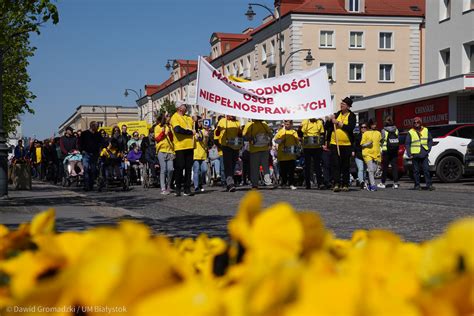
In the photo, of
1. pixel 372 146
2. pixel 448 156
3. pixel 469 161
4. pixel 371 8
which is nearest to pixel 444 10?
pixel 448 156

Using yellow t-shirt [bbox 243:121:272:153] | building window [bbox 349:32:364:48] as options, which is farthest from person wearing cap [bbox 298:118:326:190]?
building window [bbox 349:32:364:48]

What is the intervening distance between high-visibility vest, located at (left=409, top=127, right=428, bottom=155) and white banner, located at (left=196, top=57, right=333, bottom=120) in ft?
7.56

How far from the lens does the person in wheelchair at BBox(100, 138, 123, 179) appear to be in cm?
1802

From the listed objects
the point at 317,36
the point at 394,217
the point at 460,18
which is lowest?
the point at 394,217

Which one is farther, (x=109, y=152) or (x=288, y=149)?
(x=109, y=152)

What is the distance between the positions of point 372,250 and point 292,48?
5624 centimetres

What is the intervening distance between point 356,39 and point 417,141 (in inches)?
1731

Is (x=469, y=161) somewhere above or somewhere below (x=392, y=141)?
below

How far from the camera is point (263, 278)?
68cm

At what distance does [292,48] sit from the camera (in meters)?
56.2

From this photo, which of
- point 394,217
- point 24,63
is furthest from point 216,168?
point 24,63

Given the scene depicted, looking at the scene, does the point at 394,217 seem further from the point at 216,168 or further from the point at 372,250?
the point at 216,168

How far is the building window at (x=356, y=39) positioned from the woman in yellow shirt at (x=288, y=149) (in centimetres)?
4314

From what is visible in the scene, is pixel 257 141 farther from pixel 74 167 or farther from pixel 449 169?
pixel 449 169
